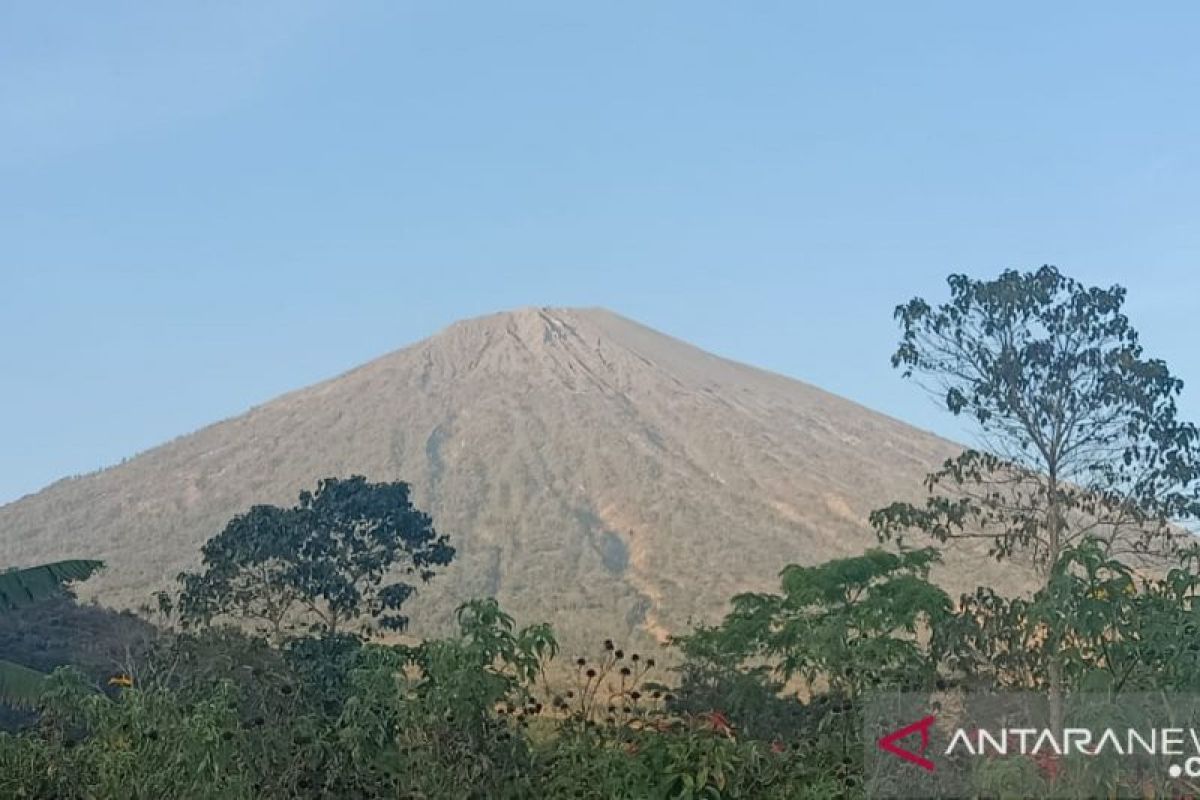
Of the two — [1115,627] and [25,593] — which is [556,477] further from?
[1115,627]

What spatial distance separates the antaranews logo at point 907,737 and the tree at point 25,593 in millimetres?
7551

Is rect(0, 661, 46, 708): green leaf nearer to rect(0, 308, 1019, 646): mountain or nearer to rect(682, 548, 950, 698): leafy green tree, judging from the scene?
rect(682, 548, 950, 698): leafy green tree

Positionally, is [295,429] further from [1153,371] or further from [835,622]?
[835,622]

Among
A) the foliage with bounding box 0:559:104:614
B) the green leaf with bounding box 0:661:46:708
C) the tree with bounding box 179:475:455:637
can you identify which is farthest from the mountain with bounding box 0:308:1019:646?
the green leaf with bounding box 0:661:46:708

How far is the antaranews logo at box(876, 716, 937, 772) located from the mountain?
31.8 metres

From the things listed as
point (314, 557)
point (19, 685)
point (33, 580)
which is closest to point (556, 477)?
point (314, 557)

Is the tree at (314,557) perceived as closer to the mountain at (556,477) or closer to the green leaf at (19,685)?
the green leaf at (19,685)

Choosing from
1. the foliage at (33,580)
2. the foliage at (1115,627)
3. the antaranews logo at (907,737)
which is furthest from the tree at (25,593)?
the foliage at (1115,627)

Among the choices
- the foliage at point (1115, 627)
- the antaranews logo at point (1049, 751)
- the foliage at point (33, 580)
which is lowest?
the antaranews logo at point (1049, 751)

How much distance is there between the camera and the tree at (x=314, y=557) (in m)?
21.9

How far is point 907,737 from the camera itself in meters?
7.44

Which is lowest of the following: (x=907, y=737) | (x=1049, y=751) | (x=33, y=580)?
(x=1049, y=751)

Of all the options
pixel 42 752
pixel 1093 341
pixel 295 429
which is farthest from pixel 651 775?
pixel 295 429

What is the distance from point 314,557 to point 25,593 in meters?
9.75
